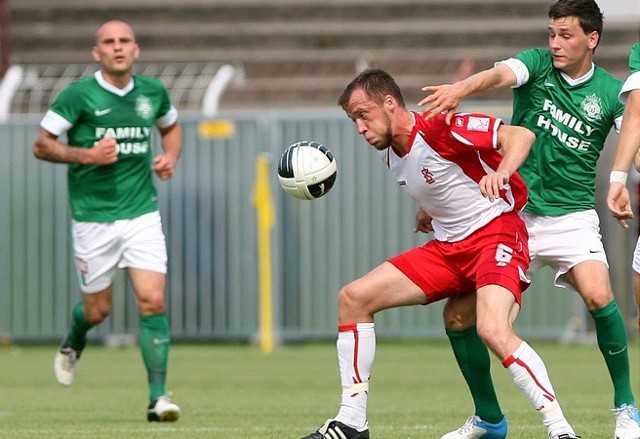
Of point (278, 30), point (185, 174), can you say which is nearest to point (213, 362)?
point (185, 174)

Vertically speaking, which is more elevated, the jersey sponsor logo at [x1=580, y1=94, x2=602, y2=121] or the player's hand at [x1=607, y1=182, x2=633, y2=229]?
the jersey sponsor logo at [x1=580, y1=94, x2=602, y2=121]

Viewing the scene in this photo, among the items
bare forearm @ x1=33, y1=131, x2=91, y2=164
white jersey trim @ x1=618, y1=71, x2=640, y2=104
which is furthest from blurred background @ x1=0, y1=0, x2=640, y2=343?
white jersey trim @ x1=618, y1=71, x2=640, y2=104

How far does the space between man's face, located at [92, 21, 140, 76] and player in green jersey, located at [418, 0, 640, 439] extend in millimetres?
2785

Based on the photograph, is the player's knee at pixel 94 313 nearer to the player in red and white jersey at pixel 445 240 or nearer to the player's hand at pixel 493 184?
the player in red and white jersey at pixel 445 240

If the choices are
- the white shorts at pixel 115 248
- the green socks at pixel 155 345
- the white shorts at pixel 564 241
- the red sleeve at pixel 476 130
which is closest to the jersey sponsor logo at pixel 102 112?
the white shorts at pixel 115 248

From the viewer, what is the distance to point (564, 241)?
25.7 ft

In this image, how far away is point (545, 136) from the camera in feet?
26.0

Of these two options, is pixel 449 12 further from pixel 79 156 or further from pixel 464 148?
pixel 464 148

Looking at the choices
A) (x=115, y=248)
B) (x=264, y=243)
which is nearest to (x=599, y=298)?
(x=115, y=248)

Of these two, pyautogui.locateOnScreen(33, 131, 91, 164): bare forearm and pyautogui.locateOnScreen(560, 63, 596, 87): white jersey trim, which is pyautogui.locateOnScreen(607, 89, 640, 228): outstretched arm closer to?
pyautogui.locateOnScreen(560, 63, 596, 87): white jersey trim

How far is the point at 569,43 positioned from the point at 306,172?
5.10ft

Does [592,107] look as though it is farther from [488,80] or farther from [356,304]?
[356,304]

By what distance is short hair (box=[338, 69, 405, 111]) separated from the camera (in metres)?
6.96

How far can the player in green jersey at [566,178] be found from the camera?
7543mm
